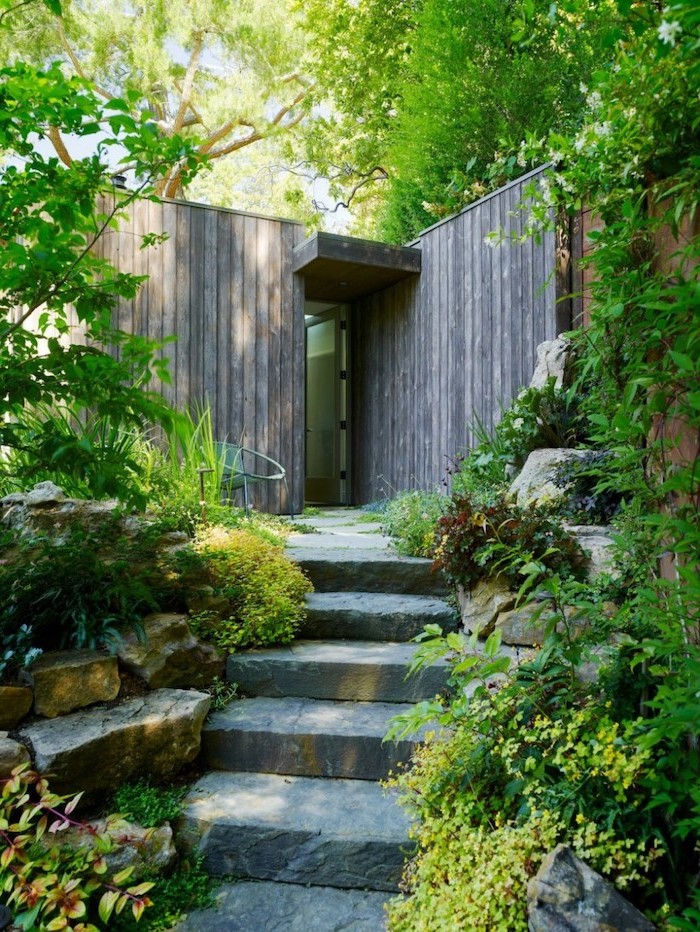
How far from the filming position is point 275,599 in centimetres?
325

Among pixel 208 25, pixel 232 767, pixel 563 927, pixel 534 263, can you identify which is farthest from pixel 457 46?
pixel 563 927

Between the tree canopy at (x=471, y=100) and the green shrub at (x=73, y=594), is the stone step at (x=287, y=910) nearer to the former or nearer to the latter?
the green shrub at (x=73, y=594)

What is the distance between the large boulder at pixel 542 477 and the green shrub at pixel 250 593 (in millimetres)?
1209

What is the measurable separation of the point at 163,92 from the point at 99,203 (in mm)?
6954

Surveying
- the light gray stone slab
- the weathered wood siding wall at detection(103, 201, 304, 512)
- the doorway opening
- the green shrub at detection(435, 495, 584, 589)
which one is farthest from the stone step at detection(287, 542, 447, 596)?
the doorway opening

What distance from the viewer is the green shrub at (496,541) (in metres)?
2.85

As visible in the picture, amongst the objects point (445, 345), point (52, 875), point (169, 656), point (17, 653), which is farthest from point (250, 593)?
point (445, 345)

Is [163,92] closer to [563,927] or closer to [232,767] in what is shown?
[232,767]

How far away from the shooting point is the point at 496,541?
9.55ft

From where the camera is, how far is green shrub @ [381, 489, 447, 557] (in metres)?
3.99

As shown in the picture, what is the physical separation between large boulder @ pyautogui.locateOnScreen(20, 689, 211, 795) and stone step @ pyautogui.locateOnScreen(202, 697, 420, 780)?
0.12m

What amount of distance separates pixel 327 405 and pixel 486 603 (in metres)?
5.65

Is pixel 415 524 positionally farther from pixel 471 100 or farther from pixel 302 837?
pixel 471 100

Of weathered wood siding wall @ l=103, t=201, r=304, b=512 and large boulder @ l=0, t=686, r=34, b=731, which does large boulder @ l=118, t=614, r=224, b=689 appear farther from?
weathered wood siding wall @ l=103, t=201, r=304, b=512
